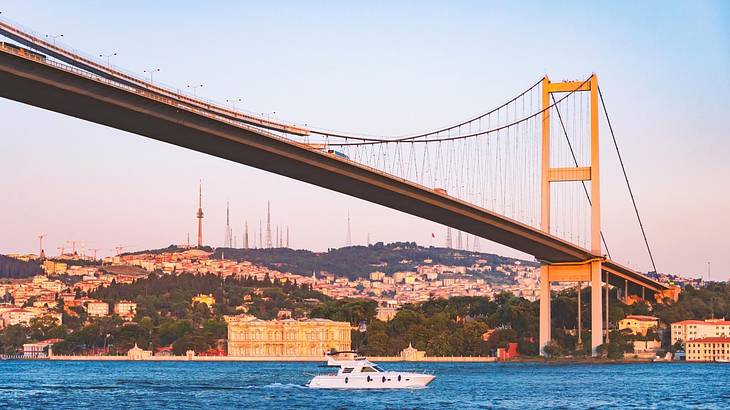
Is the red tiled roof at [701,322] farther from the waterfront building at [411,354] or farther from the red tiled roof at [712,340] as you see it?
the waterfront building at [411,354]

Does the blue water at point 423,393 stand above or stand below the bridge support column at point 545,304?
below

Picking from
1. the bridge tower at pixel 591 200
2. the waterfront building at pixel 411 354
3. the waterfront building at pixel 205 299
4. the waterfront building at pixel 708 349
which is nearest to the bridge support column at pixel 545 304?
the bridge tower at pixel 591 200

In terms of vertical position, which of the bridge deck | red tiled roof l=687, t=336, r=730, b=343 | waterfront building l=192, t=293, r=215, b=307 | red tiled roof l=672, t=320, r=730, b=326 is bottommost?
red tiled roof l=687, t=336, r=730, b=343

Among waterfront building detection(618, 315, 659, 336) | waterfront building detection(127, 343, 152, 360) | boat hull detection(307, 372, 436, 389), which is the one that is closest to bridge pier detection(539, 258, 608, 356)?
waterfront building detection(618, 315, 659, 336)

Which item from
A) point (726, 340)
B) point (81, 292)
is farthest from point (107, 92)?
point (81, 292)

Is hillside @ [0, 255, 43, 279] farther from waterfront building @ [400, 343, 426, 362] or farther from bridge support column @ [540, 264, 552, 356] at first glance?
bridge support column @ [540, 264, 552, 356]

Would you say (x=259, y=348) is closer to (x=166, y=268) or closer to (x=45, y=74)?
(x=45, y=74)

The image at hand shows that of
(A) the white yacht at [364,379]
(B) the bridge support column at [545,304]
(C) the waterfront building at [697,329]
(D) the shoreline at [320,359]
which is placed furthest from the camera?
(C) the waterfront building at [697,329]
